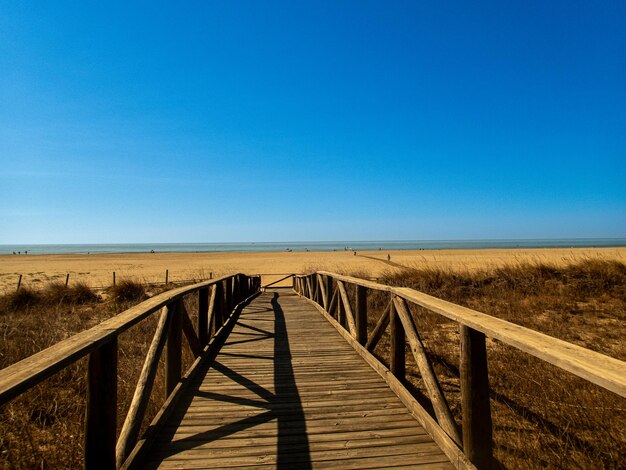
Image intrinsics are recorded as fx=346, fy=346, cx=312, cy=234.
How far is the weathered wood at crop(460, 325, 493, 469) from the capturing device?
2184mm

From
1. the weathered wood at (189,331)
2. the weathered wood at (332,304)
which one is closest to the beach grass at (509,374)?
the weathered wood at (189,331)

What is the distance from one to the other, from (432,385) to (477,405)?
58 centimetres

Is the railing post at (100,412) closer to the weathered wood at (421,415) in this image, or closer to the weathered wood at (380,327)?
the weathered wood at (421,415)

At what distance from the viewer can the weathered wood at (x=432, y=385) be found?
2502 millimetres

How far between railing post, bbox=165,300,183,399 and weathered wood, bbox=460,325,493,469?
8.97 feet

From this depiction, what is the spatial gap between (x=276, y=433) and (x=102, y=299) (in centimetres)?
1329

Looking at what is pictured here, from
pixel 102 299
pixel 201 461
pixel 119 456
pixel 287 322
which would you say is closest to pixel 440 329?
pixel 287 322

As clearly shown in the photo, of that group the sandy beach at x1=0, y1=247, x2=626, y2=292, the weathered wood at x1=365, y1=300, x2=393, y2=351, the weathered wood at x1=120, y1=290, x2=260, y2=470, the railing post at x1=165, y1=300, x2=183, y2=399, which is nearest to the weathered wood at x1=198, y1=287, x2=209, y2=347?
the weathered wood at x1=120, y1=290, x2=260, y2=470

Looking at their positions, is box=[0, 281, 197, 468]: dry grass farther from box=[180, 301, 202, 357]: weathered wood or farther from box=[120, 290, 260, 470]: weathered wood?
box=[180, 301, 202, 357]: weathered wood

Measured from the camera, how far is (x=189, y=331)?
4219mm

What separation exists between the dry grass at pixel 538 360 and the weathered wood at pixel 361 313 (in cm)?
57

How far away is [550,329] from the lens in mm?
6785

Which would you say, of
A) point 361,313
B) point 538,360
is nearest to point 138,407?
point 361,313

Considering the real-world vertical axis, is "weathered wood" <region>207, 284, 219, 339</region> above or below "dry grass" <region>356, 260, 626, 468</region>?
above
